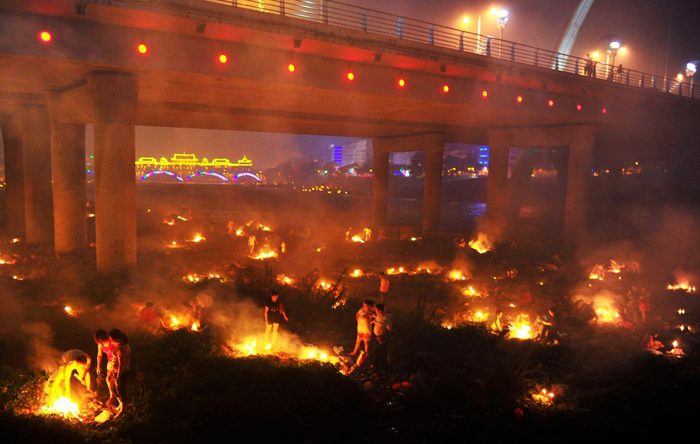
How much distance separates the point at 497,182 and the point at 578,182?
14.1 feet

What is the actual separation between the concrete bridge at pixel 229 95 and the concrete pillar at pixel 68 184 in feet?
0.14

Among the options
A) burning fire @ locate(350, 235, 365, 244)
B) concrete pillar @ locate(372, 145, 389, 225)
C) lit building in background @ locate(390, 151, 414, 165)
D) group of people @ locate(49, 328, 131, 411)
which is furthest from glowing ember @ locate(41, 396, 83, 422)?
lit building in background @ locate(390, 151, 414, 165)

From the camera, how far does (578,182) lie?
86.2ft

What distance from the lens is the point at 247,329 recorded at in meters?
11.8

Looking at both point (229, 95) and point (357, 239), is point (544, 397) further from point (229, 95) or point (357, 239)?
point (357, 239)

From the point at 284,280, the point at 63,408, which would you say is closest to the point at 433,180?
the point at 284,280

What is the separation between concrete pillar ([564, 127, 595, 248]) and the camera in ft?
83.3

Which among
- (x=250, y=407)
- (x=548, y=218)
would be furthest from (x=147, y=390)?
(x=548, y=218)

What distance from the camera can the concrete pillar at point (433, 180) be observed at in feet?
94.5

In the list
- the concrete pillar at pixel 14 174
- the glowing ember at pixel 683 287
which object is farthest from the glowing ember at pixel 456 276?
the concrete pillar at pixel 14 174

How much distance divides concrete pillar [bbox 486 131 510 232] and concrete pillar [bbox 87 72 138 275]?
19750 mm

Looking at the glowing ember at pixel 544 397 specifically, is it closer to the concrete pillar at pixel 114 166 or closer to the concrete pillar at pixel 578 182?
the concrete pillar at pixel 114 166

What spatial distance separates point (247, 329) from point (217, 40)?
319 inches

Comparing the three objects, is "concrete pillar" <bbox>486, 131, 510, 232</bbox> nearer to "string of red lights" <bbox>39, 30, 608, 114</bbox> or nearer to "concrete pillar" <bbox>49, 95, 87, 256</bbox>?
"string of red lights" <bbox>39, 30, 608, 114</bbox>
